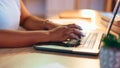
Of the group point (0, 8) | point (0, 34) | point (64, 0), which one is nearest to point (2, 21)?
Result: point (0, 8)

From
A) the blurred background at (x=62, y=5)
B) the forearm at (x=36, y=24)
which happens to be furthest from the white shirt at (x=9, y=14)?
the blurred background at (x=62, y=5)

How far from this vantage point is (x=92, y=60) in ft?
2.46

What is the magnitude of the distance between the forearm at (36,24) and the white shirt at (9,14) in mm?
128

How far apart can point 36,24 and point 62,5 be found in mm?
1936

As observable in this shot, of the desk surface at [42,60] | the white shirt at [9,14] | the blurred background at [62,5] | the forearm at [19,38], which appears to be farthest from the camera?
the blurred background at [62,5]

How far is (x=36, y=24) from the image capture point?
136 cm

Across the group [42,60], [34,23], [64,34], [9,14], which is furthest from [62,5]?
[42,60]

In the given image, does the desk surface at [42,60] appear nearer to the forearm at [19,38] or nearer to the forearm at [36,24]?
the forearm at [19,38]

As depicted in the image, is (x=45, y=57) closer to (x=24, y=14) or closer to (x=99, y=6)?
(x=24, y=14)

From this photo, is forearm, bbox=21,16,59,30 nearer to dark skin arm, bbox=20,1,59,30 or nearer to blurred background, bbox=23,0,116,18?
dark skin arm, bbox=20,1,59,30

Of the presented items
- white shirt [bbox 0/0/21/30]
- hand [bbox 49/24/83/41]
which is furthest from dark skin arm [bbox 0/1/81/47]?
white shirt [bbox 0/0/21/30]

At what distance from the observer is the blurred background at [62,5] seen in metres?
3.23

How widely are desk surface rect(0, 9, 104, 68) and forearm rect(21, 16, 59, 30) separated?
0.45 meters

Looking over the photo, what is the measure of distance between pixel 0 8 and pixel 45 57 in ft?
1.46
